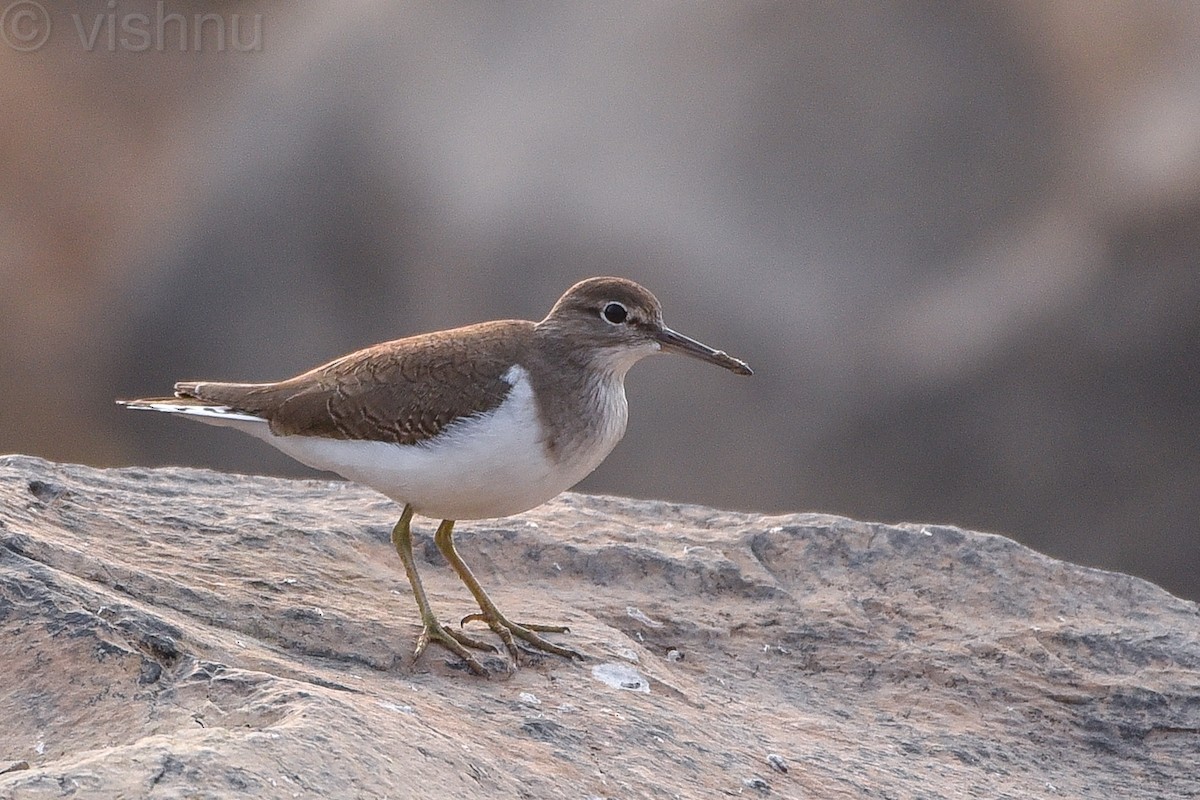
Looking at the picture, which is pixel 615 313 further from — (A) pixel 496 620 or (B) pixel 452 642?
(B) pixel 452 642

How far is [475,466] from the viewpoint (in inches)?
204

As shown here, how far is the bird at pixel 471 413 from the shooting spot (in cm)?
522

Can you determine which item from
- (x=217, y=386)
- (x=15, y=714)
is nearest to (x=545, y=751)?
(x=15, y=714)

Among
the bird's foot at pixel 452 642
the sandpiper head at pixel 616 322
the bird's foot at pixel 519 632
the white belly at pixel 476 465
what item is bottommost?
the bird's foot at pixel 452 642

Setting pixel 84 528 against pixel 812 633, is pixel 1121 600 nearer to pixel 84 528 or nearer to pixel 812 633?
pixel 812 633

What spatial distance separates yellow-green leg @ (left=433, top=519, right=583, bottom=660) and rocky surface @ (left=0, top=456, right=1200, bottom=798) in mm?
104

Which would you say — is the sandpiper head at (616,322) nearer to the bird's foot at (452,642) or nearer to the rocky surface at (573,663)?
the rocky surface at (573,663)

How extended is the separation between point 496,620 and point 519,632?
18cm

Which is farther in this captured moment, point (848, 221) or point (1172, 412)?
point (848, 221)

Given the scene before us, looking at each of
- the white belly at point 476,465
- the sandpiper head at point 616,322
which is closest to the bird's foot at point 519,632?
the white belly at point 476,465

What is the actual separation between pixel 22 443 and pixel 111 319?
1.43m

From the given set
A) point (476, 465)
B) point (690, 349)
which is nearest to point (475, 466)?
point (476, 465)

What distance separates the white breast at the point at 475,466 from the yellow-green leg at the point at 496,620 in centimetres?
35

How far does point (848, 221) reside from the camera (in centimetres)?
1188
